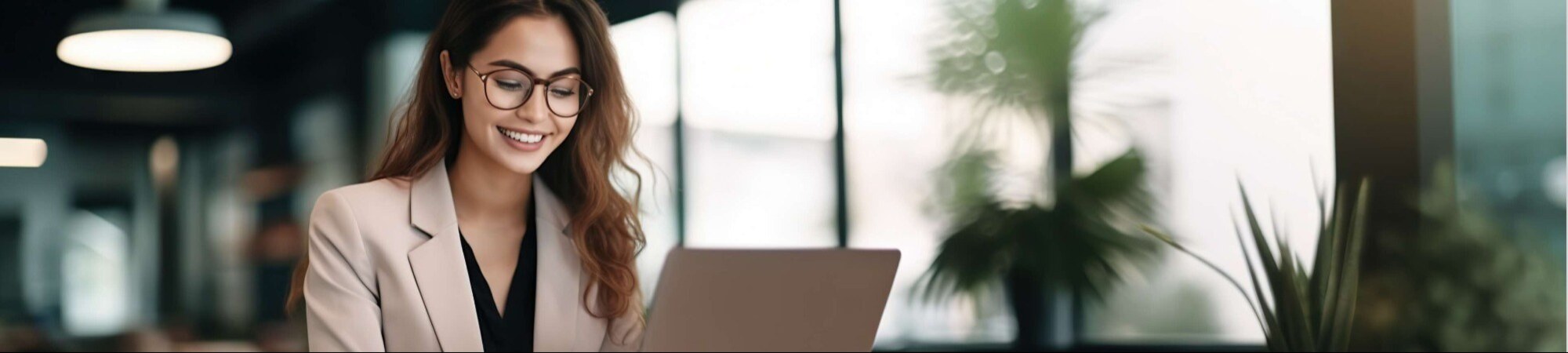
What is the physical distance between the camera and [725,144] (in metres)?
5.66

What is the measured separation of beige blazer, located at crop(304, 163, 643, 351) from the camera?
1.75 metres

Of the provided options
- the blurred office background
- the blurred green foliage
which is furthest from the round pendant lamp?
the blurred green foliage

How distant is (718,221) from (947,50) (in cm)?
160

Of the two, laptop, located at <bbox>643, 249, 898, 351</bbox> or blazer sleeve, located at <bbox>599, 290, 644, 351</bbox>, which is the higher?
laptop, located at <bbox>643, 249, 898, 351</bbox>

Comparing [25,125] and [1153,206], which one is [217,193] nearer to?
[25,125]

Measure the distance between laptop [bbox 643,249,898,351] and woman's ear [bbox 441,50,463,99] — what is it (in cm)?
69

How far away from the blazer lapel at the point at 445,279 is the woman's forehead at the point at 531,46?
0.81 ft

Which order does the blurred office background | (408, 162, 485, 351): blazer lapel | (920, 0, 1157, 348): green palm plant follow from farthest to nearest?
1. the blurred office background
2. (920, 0, 1157, 348): green palm plant
3. (408, 162, 485, 351): blazer lapel

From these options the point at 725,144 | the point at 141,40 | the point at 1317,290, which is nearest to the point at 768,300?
the point at 1317,290

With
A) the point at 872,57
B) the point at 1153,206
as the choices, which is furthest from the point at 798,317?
the point at 872,57

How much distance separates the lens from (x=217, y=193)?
563cm

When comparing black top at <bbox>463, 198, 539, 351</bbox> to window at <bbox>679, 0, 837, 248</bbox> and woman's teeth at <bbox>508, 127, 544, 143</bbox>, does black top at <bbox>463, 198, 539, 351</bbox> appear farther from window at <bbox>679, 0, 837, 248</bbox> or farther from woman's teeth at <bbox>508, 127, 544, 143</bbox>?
window at <bbox>679, 0, 837, 248</bbox>

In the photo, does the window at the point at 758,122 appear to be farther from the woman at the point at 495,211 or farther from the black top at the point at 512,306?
the black top at the point at 512,306

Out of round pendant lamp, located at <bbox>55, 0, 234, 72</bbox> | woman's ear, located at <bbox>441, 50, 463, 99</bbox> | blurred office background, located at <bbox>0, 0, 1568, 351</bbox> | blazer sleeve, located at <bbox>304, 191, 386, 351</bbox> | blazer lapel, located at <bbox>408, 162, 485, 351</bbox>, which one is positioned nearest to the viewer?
blazer sleeve, located at <bbox>304, 191, 386, 351</bbox>
